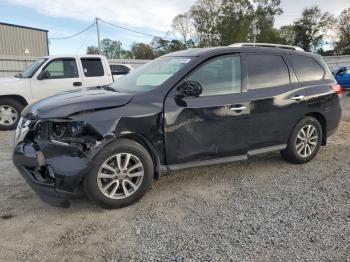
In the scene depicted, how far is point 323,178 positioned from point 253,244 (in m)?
2.10

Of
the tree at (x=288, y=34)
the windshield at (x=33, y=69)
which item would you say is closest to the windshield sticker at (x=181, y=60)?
the windshield at (x=33, y=69)

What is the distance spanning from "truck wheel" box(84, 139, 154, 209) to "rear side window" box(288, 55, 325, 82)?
274 centimetres

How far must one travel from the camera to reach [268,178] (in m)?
4.54

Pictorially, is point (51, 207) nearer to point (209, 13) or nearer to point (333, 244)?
point (333, 244)

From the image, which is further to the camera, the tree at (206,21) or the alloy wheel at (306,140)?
the tree at (206,21)

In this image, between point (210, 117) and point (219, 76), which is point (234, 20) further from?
point (210, 117)

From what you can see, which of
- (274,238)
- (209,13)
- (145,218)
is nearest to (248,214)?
(274,238)

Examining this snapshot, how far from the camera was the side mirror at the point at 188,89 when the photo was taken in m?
3.84

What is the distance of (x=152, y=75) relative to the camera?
14.2 feet

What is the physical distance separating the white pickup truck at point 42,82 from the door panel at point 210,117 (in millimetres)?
4455

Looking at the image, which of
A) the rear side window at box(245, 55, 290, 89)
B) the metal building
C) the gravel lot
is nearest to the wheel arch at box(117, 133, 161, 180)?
the gravel lot

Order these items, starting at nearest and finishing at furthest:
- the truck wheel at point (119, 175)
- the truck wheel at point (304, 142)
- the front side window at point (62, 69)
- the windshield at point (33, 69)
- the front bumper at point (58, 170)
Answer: the front bumper at point (58, 170)
the truck wheel at point (119, 175)
the truck wheel at point (304, 142)
the windshield at point (33, 69)
the front side window at point (62, 69)

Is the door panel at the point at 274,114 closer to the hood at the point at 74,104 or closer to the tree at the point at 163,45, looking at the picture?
the hood at the point at 74,104

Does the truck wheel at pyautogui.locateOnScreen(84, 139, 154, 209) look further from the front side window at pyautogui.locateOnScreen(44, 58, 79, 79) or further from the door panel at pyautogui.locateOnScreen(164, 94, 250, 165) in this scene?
the front side window at pyautogui.locateOnScreen(44, 58, 79, 79)
